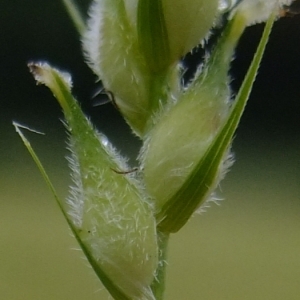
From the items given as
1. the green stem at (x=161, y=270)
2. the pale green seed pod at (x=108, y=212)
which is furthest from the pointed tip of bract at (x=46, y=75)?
the green stem at (x=161, y=270)

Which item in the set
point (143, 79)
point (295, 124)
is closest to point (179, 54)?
point (143, 79)

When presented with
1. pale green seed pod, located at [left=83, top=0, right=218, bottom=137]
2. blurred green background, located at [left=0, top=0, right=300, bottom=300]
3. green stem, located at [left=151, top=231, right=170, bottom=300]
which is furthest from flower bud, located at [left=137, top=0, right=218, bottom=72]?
blurred green background, located at [left=0, top=0, right=300, bottom=300]

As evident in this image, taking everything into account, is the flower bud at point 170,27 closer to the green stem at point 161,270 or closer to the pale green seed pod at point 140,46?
Answer: the pale green seed pod at point 140,46

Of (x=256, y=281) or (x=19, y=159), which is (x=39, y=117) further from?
(x=256, y=281)

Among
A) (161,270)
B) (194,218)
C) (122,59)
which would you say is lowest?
(194,218)

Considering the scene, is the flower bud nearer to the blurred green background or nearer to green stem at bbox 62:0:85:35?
green stem at bbox 62:0:85:35

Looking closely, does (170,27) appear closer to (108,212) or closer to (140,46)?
(140,46)

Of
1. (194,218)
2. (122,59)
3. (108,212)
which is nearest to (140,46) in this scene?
(122,59)
